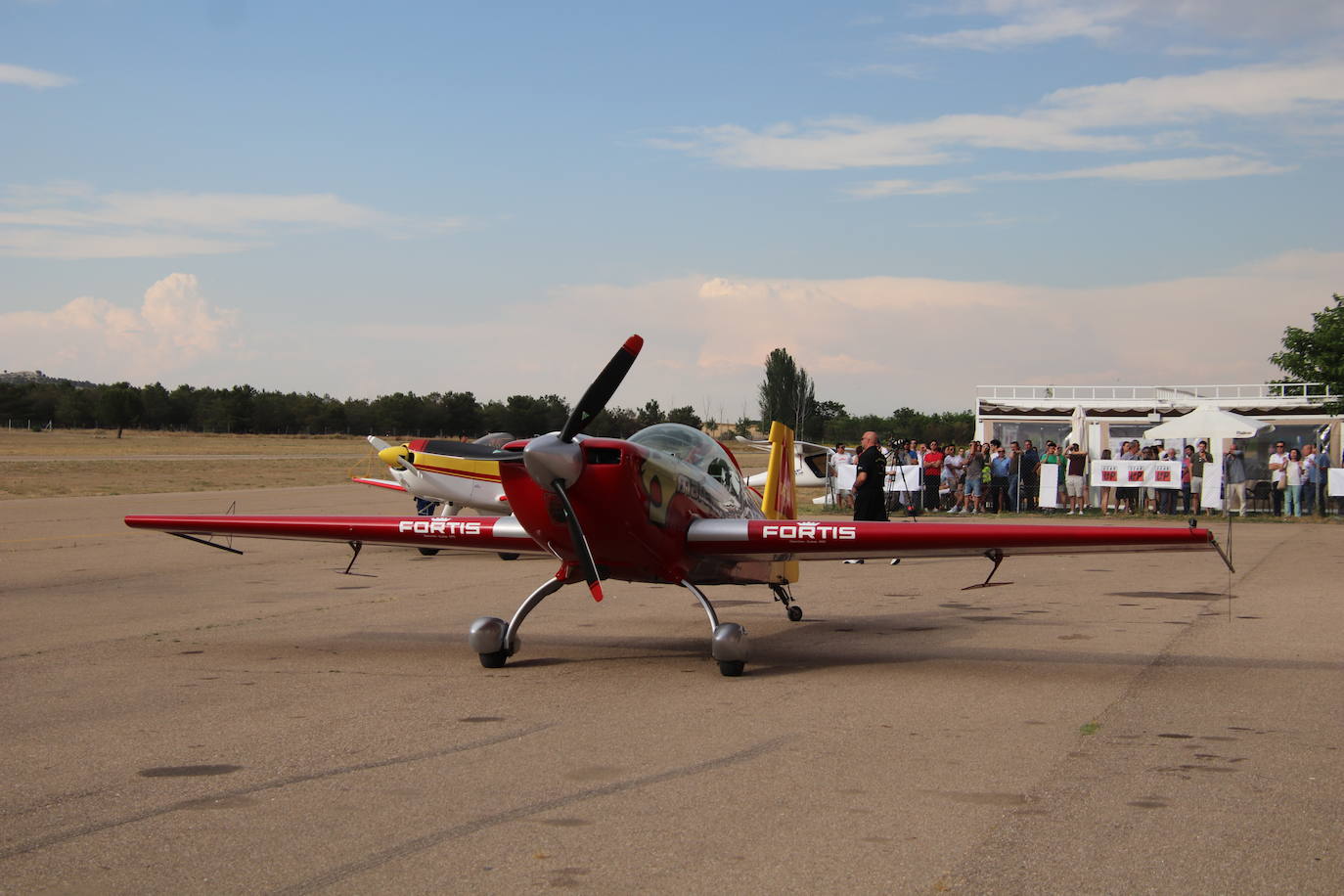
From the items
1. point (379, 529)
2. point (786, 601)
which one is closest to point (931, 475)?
point (786, 601)

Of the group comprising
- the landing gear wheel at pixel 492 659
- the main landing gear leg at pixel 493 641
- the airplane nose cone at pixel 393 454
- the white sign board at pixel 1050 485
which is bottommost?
the landing gear wheel at pixel 492 659

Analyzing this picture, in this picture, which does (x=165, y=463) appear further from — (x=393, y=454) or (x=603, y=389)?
(x=603, y=389)

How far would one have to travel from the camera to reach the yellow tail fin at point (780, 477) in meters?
12.4

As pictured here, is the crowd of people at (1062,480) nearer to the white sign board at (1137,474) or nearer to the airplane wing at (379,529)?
the white sign board at (1137,474)

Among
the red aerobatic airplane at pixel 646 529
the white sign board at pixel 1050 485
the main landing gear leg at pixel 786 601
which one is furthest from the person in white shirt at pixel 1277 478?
the red aerobatic airplane at pixel 646 529

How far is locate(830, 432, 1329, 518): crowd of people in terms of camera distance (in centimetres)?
2852

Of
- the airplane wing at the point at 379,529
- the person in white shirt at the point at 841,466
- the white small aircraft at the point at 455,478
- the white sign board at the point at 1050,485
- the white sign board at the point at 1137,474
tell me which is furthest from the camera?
the person in white shirt at the point at 841,466

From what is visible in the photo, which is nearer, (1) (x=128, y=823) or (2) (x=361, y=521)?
(1) (x=128, y=823)

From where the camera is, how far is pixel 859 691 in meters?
8.23

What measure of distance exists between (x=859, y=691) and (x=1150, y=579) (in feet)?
30.4

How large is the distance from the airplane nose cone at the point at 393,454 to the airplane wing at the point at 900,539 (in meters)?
10.5

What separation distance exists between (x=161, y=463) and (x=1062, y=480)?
140 ft

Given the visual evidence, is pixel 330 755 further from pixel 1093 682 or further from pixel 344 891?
pixel 1093 682

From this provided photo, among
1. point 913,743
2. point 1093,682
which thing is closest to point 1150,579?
point 1093,682
